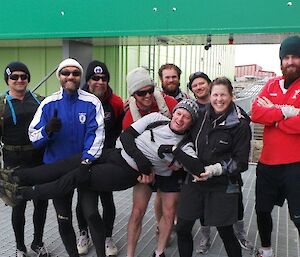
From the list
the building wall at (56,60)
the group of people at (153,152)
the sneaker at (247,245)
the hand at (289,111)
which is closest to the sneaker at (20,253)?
the group of people at (153,152)

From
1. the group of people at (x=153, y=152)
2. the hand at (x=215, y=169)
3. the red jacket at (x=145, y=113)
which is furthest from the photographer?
the red jacket at (x=145, y=113)

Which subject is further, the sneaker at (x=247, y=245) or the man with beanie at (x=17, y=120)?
the sneaker at (x=247, y=245)

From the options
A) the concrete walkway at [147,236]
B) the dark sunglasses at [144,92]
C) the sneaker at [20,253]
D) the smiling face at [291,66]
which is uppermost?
the smiling face at [291,66]

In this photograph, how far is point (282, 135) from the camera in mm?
3338

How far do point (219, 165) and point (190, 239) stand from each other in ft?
2.47

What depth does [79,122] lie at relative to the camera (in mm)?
3270

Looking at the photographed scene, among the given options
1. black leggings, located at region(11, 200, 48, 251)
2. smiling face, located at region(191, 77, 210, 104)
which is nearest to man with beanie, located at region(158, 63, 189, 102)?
smiling face, located at region(191, 77, 210, 104)

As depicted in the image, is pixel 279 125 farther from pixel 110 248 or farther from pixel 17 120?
pixel 17 120

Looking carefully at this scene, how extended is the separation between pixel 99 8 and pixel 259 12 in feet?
7.43

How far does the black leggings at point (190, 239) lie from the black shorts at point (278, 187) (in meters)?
0.56

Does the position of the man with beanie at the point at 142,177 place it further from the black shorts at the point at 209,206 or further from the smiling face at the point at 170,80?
the smiling face at the point at 170,80

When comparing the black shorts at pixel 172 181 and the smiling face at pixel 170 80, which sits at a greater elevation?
the smiling face at pixel 170 80

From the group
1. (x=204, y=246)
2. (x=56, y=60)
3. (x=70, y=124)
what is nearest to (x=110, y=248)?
(x=204, y=246)

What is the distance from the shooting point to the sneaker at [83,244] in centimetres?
397
